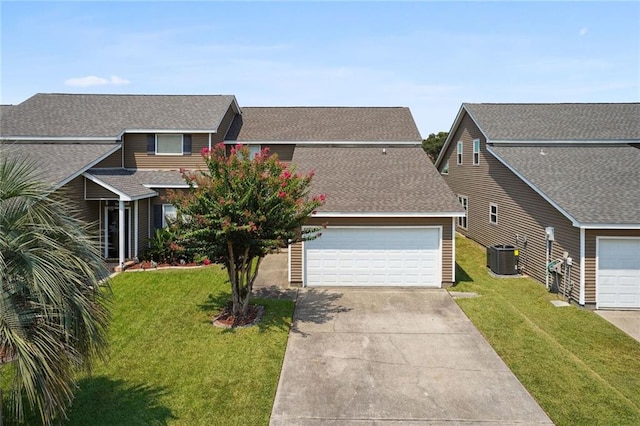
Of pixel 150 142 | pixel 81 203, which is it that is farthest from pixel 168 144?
pixel 81 203

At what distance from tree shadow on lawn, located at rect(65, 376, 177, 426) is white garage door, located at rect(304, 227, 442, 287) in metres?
7.44

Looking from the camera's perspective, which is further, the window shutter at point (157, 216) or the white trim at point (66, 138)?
the white trim at point (66, 138)

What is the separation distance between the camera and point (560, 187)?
1409 cm

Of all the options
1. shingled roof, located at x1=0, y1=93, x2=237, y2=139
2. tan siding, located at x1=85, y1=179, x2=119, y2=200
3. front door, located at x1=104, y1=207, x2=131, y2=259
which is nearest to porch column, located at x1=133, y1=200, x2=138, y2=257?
front door, located at x1=104, y1=207, x2=131, y2=259

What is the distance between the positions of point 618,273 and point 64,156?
20314 millimetres

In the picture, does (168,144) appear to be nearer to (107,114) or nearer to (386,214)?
(107,114)

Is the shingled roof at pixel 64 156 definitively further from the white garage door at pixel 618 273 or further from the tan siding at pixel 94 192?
the white garage door at pixel 618 273

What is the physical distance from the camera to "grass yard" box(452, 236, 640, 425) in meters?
6.82

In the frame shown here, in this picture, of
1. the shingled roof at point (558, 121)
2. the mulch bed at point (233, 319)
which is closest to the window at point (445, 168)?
the shingled roof at point (558, 121)

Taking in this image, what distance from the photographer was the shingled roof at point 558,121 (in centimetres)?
1905

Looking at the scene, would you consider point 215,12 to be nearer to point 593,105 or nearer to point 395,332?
A: point 395,332

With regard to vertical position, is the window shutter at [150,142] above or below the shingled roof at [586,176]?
above

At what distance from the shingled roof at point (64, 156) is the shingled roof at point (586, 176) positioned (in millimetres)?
16738

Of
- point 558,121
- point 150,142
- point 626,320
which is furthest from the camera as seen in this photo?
point 558,121
